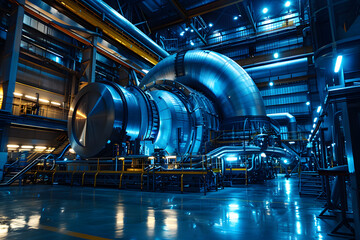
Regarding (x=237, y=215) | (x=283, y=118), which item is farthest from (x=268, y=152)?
(x=283, y=118)

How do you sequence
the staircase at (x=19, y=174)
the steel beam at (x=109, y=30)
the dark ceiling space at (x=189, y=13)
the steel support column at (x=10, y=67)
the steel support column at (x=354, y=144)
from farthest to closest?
the dark ceiling space at (x=189, y=13), the steel beam at (x=109, y=30), the steel support column at (x=10, y=67), the staircase at (x=19, y=174), the steel support column at (x=354, y=144)

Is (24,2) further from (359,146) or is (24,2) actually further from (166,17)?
(359,146)

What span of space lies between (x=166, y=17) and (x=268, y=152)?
20.4 m

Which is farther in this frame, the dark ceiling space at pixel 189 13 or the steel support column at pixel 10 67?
the dark ceiling space at pixel 189 13

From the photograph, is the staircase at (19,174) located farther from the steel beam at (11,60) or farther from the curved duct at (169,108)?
the steel beam at (11,60)

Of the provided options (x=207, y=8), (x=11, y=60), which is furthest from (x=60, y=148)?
(x=207, y=8)

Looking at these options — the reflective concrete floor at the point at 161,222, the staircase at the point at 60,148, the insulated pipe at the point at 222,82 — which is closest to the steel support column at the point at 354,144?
the reflective concrete floor at the point at 161,222

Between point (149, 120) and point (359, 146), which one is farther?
point (149, 120)

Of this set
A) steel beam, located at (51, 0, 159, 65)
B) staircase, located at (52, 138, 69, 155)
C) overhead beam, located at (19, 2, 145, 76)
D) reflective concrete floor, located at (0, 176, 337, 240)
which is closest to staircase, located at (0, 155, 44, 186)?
staircase, located at (52, 138, 69, 155)

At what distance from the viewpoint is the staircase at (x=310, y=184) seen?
27.2ft

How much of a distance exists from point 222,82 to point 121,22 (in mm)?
11274

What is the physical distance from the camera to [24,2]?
16219 mm

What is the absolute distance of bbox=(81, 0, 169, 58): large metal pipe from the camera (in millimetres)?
18812

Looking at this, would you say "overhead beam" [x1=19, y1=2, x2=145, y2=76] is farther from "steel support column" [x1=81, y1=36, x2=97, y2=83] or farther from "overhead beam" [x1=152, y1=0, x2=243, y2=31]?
"overhead beam" [x1=152, y1=0, x2=243, y2=31]
